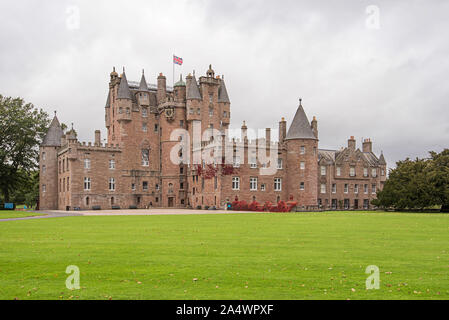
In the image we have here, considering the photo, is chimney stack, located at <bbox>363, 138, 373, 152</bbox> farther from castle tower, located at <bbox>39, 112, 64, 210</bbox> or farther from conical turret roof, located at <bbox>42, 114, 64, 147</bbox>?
conical turret roof, located at <bbox>42, 114, 64, 147</bbox>

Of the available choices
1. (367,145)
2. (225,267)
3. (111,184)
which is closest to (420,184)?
(367,145)

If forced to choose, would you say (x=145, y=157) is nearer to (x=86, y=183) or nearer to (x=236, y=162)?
(x=86, y=183)

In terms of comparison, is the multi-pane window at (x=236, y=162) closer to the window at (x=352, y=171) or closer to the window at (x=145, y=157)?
the window at (x=145, y=157)

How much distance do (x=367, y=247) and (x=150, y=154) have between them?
6018 centimetres

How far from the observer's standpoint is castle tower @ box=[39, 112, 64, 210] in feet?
235

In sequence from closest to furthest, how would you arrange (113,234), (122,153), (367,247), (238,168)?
(367,247), (113,234), (238,168), (122,153)

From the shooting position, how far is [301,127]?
221ft

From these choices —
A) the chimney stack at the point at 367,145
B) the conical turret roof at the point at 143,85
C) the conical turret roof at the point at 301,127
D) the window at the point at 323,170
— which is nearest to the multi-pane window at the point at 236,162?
the conical turret roof at the point at 301,127

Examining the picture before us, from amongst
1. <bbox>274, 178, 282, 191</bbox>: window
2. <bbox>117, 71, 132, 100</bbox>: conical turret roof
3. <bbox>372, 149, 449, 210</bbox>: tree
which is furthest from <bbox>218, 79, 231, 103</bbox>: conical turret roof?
<bbox>372, 149, 449, 210</bbox>: tree

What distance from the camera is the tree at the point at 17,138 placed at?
6844 cm

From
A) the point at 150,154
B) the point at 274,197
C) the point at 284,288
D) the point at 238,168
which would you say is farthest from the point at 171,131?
the point at 284,288

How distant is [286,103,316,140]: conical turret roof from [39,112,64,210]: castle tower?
36.1 metres

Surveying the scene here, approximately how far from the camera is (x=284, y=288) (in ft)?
33.4
